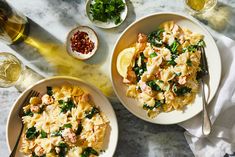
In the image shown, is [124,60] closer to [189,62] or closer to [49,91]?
[189,62]

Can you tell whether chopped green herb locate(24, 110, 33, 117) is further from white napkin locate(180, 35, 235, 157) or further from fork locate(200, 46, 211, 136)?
fork locate(200, 46, 211, 136)

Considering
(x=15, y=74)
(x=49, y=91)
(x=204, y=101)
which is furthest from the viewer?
(x=15, y=74)

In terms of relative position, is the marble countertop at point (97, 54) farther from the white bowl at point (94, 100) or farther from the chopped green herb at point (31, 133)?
the chopped green herb at point (31, 133)

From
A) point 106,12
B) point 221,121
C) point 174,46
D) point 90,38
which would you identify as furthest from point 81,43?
point 221,121

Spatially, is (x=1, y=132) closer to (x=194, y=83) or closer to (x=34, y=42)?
(x=34, y=42)

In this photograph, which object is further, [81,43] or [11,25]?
[81,43]

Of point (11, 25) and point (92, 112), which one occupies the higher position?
point (11, 25)
